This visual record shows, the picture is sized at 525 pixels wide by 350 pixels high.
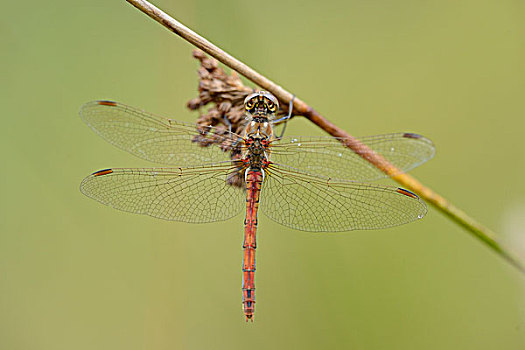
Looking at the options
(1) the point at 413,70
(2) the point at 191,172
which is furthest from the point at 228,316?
(1) the point at 413,70

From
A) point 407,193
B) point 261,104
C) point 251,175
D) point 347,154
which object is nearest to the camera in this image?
point 407,193

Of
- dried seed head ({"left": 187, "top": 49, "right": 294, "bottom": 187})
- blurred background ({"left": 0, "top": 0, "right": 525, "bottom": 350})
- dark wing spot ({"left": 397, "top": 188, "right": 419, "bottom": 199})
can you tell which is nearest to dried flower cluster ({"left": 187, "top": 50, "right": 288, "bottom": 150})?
dried seed head ({"left": 187, "top": 49, "right": 294, "bottom": 187})

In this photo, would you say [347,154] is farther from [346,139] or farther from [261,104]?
[261,104]

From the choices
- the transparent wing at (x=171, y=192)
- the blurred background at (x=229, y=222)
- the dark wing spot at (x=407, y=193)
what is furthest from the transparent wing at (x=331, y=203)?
the blurred background at (x=229, y=222)

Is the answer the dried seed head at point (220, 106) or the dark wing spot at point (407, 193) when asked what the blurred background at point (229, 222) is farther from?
the dark wing spot at point (407, 193)

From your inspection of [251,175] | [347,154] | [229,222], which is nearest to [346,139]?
[347,154]
